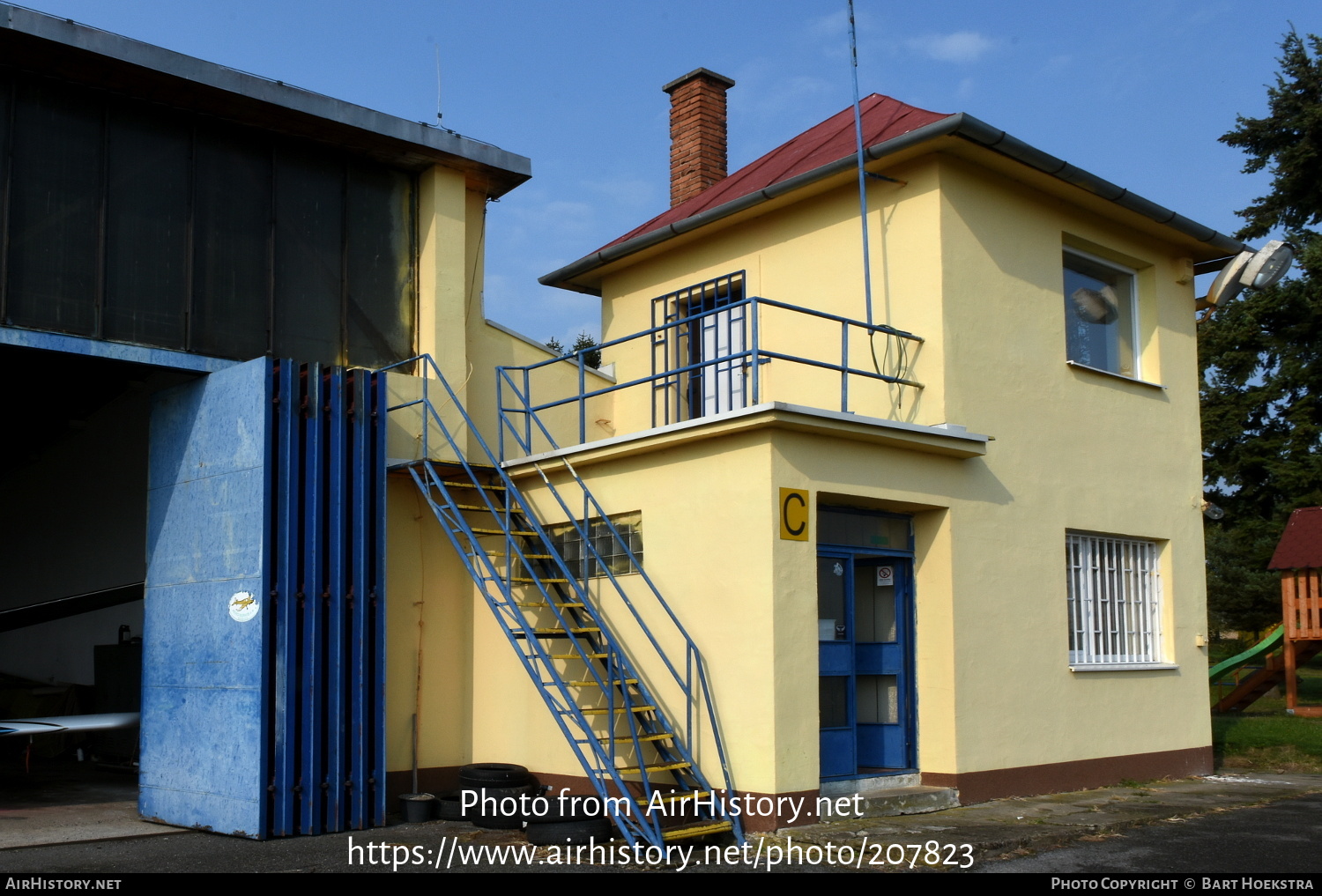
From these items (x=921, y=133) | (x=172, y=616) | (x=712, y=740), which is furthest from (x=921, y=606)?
(x=172, y=616)

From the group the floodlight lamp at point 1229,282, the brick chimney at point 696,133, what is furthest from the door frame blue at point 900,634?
the brick chimney at point 696,133

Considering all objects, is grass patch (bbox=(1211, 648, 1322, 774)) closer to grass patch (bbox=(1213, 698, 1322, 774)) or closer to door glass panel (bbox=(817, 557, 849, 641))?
grass patch (bbox=(1213, 698, 1322, 774))

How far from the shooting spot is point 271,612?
9.41 meters

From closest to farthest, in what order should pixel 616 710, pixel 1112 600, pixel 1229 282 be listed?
pixel 616 710 → pixel 1112 600 → pixel 1229 282

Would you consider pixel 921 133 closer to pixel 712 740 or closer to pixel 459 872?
pixel 712 740

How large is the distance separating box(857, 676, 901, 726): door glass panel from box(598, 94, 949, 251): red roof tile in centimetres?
481

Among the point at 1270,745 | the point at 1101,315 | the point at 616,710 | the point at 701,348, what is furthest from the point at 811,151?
the point at 1270,745

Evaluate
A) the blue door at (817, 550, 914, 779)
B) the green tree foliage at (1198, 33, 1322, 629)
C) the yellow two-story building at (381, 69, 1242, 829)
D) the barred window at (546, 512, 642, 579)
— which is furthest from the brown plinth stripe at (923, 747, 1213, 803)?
the green tree foliage at (1198, 33, 1322, 629)

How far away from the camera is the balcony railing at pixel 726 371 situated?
35.7ft

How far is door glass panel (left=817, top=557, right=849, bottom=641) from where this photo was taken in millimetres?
10023

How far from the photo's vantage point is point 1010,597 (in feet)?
35.5

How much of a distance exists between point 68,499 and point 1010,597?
11.8 metres

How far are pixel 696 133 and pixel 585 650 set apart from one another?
7.66 metres

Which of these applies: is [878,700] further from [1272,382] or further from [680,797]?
[1272,382]
